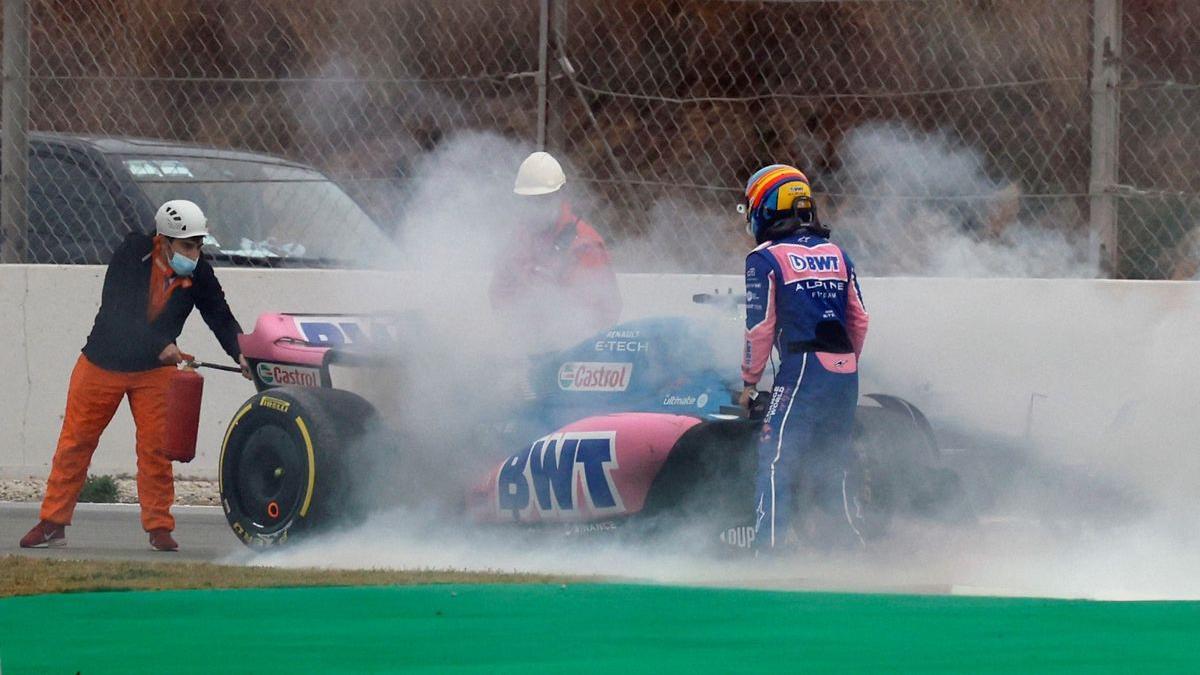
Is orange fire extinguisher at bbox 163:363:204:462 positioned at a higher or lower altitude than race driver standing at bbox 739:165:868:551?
higher

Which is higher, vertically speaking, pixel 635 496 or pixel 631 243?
pixel 631 243

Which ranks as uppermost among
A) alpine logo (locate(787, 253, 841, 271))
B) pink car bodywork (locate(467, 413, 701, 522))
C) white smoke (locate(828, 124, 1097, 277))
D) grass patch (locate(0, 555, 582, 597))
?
white smoke (locate(828, 124, 1097, 277))

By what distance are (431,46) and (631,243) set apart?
265 centimetres

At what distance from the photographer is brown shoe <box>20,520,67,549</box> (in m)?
8.41

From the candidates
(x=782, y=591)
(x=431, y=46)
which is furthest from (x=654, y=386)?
(x=431, y=46)

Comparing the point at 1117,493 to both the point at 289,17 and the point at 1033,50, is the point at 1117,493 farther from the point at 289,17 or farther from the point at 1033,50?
the point at 289,17

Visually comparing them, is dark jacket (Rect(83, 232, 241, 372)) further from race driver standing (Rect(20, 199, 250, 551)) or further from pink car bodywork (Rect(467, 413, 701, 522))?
pink car bodywork (Rect(467, 413, 701, 522))

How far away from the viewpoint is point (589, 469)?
7.33m

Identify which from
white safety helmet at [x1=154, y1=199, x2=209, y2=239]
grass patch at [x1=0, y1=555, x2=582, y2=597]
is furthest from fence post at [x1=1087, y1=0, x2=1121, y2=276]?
white safety helmet at [x1=154, y1=199, x2=209, y2=239]

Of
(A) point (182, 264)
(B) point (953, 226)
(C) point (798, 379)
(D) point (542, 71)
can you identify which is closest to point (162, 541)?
(A) point (182, 264)

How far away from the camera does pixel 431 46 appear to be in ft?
41.4

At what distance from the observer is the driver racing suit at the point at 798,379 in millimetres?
6906

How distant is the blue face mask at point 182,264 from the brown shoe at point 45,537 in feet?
4.12

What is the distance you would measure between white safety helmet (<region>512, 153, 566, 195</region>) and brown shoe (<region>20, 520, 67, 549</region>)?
2.60 meters
